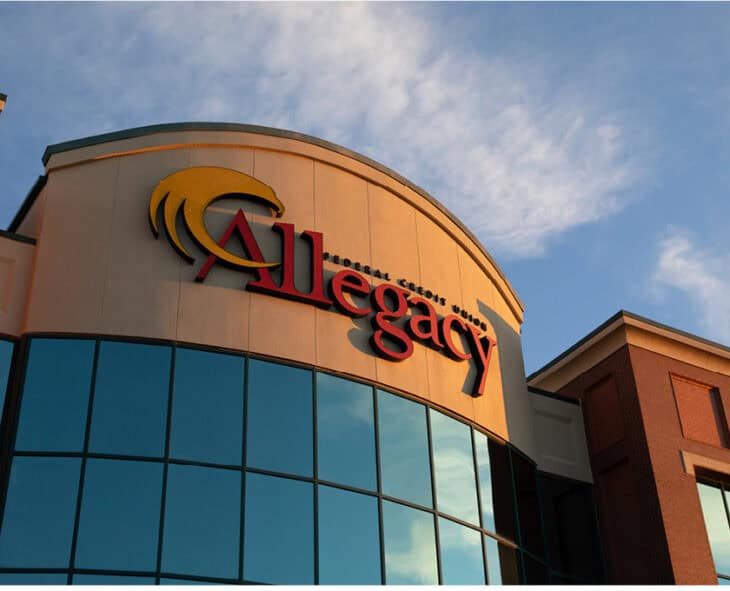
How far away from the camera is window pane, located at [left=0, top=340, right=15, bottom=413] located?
66.3 ft

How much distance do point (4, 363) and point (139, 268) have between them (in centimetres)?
320

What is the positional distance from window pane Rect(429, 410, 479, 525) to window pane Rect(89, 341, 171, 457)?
6.15 metres

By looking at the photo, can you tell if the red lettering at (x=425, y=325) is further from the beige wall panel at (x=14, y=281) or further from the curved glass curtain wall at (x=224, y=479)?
the beige wall panel at (x=14, y=281)

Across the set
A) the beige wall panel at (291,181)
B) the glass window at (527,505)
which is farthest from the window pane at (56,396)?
the glass window at (527,505)

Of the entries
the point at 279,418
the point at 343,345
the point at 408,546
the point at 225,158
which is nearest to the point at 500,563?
the point at 408,546

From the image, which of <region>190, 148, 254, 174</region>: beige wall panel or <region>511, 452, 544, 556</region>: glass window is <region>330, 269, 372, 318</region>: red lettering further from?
<region>511, 452, 544, 556</region>: glass window

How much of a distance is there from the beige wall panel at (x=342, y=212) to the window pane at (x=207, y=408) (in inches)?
160

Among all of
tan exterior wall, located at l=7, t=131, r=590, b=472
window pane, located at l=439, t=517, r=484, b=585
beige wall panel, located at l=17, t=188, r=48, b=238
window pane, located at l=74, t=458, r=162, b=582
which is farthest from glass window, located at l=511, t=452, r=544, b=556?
beige wall panel, located at l=17, t=188, r=48, b=238

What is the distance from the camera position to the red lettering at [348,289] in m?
23.1

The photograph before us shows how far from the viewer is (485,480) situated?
947 inches

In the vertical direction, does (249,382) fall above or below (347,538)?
above

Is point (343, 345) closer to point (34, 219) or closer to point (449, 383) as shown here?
point (449, 383)

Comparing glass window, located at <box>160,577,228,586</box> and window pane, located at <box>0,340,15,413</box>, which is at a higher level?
window pane, located at <box>0,340,15,413</box>

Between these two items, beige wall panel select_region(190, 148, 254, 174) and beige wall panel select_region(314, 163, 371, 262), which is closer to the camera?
beige wall panel select_region(190, 148, 254, 174)
